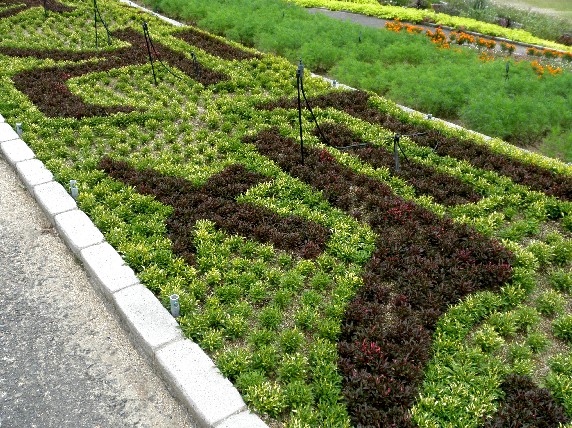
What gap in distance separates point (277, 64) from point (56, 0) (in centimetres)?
1214

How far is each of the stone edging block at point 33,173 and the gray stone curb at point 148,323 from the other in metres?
0.02

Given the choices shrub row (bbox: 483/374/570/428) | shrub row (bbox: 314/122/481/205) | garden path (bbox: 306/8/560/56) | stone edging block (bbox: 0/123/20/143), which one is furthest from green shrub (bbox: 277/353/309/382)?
garden path (bbox: 306/8/560/56)

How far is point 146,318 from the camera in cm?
609

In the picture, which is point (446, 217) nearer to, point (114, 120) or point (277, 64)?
point (114, 120)

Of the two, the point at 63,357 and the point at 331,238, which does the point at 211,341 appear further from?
the point at 331,238

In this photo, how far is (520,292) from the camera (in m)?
6.67

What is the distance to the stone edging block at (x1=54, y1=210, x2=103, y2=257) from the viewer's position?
7305mm

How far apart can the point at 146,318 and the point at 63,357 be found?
100 centimetres

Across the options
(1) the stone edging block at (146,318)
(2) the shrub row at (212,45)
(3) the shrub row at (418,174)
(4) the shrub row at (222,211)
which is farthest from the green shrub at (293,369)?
(2) the shrub row at (212,45)

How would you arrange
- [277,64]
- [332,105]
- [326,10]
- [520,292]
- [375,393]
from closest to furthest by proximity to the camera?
[375,393] → [520,292] → [332,105] → [277,64] → [326,10]

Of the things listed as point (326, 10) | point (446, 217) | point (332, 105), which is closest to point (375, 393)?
point (446, 217)

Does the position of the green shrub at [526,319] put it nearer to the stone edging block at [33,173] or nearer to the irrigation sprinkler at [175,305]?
the irrigation sprinkler at [175,305]

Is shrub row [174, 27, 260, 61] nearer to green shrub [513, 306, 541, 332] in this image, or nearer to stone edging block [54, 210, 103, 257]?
stone edging block [54, 210, 103, 257]

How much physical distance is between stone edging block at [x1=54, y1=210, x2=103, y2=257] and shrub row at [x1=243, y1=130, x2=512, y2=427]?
354cm
